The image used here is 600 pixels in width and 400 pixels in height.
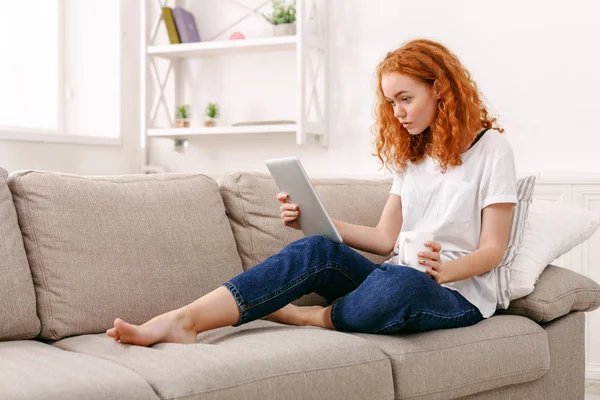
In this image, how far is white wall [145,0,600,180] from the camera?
10.5 ft

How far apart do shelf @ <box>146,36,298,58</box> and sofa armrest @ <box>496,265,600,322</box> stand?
5.28ft

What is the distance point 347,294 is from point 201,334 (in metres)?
0.36

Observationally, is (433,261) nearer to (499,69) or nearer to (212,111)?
(499,69)

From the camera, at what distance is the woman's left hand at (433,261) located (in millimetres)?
1877

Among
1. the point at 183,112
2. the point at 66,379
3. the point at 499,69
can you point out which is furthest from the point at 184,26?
the point at 66,379

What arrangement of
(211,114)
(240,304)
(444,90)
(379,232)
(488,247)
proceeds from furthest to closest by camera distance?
(211,114) < (379,232) < (444,90) < (488,247) < (240,304)

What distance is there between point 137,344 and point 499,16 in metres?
2.21

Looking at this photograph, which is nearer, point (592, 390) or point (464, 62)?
point (592, 390)

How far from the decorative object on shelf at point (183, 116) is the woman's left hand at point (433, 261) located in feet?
6.74

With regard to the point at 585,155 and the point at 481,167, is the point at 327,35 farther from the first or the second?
the point at 481,167

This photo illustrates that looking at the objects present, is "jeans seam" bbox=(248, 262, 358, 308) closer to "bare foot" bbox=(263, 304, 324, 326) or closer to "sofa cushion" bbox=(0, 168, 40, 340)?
"bare foot" bbox=(263, 304, 324, 326)

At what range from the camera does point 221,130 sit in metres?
3.61

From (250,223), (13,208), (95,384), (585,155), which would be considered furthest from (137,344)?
(585,155)

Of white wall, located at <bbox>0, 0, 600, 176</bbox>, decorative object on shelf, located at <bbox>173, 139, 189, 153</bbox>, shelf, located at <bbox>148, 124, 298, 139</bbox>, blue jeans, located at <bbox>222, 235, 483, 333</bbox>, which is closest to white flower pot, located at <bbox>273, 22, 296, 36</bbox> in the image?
white wall, located at <bbox>0, 0, 600, 176</bbox>
